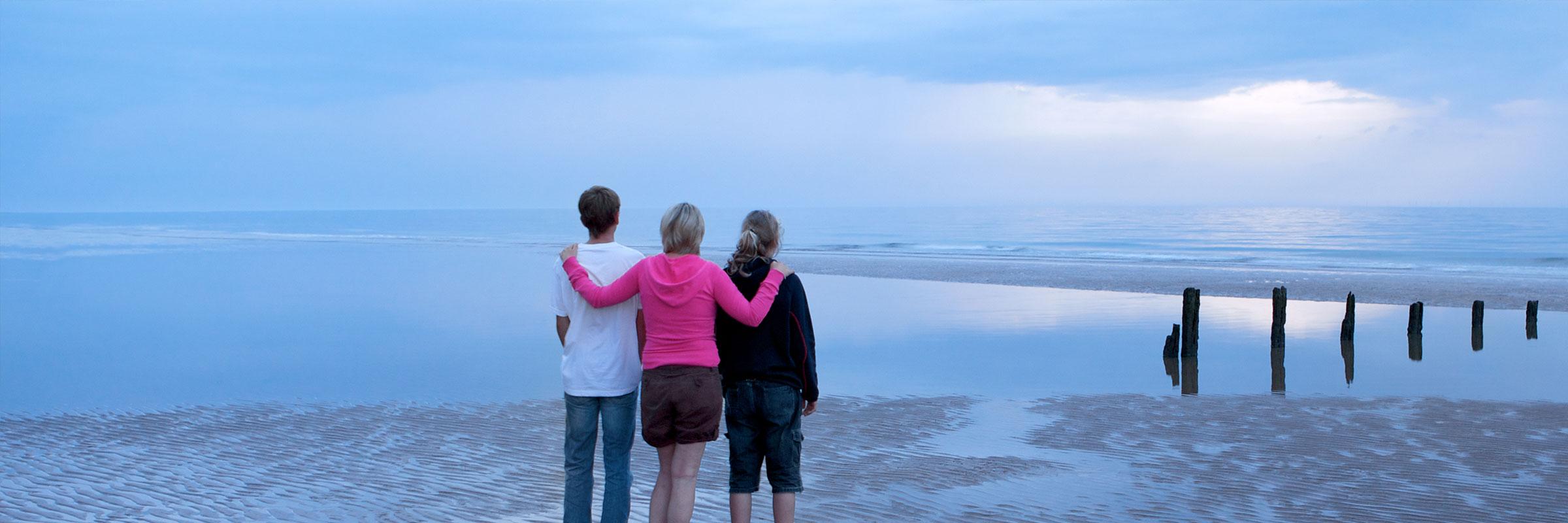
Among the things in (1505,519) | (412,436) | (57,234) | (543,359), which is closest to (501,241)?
(57,234)

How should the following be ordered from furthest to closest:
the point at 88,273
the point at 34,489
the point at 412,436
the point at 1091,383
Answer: the point at 88,273 < the point at 1091,383 < the point at 412,436 < the point at 34,489

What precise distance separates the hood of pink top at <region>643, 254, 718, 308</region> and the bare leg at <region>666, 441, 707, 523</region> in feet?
2.27

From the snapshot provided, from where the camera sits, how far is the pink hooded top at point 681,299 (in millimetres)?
4398

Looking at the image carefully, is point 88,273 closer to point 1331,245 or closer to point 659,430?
point 659,430

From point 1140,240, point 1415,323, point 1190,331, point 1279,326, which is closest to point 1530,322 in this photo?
point 1415,323

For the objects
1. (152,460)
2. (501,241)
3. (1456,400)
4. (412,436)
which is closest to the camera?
(152,460)

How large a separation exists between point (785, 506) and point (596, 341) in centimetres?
109

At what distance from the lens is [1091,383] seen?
38.0 feet

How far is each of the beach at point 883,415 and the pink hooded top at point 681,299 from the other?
212cm

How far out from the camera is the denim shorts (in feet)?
15.2

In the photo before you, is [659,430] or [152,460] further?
[152,460]

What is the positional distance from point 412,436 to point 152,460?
179cm

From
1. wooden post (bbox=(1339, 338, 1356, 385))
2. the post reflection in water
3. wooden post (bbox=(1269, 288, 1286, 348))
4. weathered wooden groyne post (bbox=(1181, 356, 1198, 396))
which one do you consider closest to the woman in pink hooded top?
weathered wooden groyne post (bbox=(1181, 356, 1198, 396))

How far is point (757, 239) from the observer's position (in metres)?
4.50
